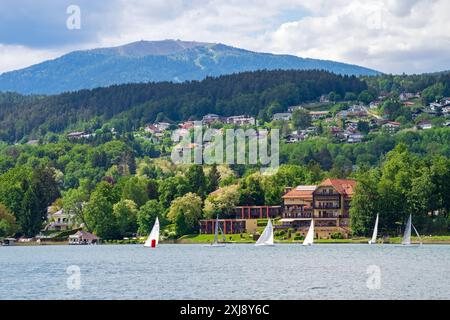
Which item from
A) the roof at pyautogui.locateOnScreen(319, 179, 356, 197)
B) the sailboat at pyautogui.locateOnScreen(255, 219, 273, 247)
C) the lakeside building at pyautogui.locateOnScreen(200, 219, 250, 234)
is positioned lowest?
the lakeside building at pyautogui.locateOnScreen(200, 219, 250, 234)

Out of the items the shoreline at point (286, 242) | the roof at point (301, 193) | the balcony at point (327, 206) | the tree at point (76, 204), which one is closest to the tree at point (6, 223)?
the shoreline at point (286, 242)

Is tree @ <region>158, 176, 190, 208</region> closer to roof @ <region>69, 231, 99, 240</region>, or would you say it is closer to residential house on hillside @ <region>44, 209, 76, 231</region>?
roof @ <region>69, 231, 99, 240</region>

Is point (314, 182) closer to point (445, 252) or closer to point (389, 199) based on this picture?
point (389, 199)

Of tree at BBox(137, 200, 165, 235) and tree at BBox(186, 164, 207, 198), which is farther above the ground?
tree at BBox(186, 164, 207, 198)

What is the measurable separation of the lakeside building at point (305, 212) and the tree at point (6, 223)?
2823 cm

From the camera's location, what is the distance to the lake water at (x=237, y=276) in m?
64.2

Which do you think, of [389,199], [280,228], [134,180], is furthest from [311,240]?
[134,180]

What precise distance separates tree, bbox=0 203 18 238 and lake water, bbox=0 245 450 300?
54.0m

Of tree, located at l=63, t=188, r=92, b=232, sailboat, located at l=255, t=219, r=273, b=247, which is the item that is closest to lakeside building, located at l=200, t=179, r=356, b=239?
sailboat, located at l=255, t=219, r=273, b=247

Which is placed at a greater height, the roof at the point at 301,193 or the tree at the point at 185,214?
the roof at the point at 301,193

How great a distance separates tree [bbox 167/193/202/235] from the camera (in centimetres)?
15538

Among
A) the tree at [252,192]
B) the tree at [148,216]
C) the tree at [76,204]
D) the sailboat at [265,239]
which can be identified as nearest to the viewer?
the sailboat at [265,239]

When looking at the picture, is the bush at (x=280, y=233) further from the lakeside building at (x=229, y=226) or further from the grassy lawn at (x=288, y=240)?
the lakeside building at (x=229, y=226)

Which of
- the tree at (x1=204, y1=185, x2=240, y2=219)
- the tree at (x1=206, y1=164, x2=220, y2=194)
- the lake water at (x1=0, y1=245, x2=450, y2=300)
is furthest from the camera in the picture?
the tree at (x1=206, y1=164, x2=220, y2=194)
